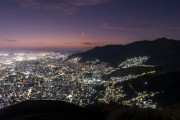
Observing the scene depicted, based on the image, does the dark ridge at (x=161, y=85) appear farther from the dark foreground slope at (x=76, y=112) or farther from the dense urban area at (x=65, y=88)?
the dark foreground slope at (x=76, y=112)

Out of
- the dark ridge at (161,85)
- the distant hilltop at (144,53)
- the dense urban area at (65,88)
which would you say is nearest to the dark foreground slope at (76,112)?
the dense urban area at (65,88)

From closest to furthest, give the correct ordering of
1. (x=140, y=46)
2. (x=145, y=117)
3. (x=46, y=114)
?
(x=145, y=117) → (x=46, y=114) → (x=140, y=46)

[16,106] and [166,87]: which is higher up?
[16,106]

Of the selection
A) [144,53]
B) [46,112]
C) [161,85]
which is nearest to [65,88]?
[161,85]

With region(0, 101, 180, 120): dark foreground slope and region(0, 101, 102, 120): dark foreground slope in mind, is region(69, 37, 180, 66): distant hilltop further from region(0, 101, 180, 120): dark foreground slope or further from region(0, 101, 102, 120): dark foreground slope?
region(0, 101, 102, 120): dark foreground slope

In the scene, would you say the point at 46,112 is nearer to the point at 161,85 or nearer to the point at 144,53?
the point at 161,85

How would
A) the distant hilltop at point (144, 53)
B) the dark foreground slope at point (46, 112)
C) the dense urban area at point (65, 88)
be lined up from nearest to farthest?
the dark foreground slope at point (46, 112), the dense urban area at point (65, 88), the distant hilltop at point (144, 53)

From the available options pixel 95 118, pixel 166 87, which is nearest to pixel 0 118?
pixel 95 118

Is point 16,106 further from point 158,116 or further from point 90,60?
point 90,60
